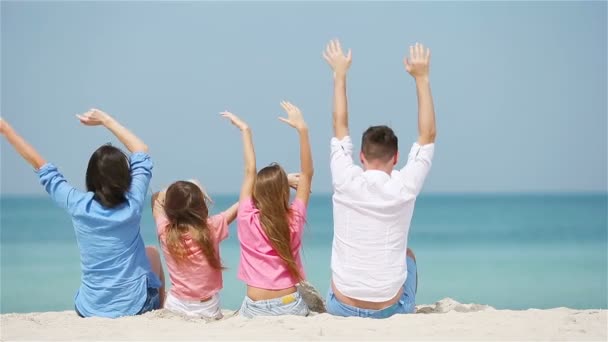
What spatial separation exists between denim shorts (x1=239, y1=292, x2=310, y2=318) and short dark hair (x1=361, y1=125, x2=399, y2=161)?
105 centimetres

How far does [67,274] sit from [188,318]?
35.1 ft

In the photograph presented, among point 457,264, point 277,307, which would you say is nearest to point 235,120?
point 277,307

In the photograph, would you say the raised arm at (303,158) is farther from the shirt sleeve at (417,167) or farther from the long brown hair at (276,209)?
the shirt sleeve at (417,167)

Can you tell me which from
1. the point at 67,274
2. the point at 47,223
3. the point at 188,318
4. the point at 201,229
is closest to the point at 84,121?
the point at 201,229

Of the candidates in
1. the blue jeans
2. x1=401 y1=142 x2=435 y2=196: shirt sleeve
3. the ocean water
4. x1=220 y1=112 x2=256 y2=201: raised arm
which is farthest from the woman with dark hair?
x1=401 y1=142 x2=435 y2=196: shirt sleeve

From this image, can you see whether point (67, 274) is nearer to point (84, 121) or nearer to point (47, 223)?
point (84, 121)

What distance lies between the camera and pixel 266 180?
18.5 ft

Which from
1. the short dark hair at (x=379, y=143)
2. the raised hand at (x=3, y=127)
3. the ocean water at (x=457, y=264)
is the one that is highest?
the raised hand at (x=3, y=127)

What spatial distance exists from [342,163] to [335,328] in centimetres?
99

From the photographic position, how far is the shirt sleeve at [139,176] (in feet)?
19.0

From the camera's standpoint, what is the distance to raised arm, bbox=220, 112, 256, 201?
5789mm

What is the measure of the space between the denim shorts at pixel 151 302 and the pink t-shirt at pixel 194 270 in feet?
0.54

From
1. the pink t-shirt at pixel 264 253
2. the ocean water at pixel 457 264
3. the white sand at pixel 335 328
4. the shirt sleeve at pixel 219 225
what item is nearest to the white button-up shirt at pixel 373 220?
the white sand at pixel 335 328

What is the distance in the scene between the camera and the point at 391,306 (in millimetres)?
5438
